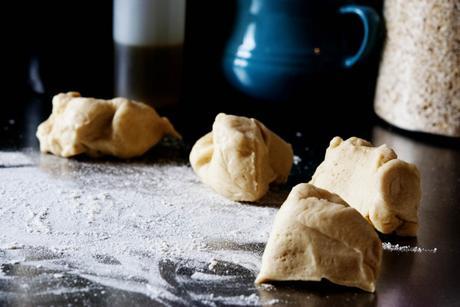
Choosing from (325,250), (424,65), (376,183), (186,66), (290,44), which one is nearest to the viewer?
(325,250)

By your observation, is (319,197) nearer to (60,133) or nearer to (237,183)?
(237,183)

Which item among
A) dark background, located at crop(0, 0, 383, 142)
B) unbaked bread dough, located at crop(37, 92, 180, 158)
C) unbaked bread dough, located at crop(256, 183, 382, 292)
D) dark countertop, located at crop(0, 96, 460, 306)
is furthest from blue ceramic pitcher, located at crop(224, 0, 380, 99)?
unbaked bread dough, located at crop(256, 183, 382, 292)

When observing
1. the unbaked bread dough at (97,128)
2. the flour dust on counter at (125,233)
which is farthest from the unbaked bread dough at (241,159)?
the unbaked bread dough at (97,128)

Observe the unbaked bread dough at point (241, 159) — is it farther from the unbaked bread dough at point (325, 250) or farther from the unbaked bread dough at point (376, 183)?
the unbaked bread dough at point (325, 250)

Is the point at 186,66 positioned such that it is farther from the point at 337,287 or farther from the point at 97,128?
the point at 337,287

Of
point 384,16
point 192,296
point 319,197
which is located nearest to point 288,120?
point 384,16

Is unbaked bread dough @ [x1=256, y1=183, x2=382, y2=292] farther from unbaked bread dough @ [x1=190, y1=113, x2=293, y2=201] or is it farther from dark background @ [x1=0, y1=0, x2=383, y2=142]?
dark background @ [x1=0, y1=0, x2=383, y2=142]

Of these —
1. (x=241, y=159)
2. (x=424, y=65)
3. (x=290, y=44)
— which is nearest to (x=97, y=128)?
(x=241, y=159)
